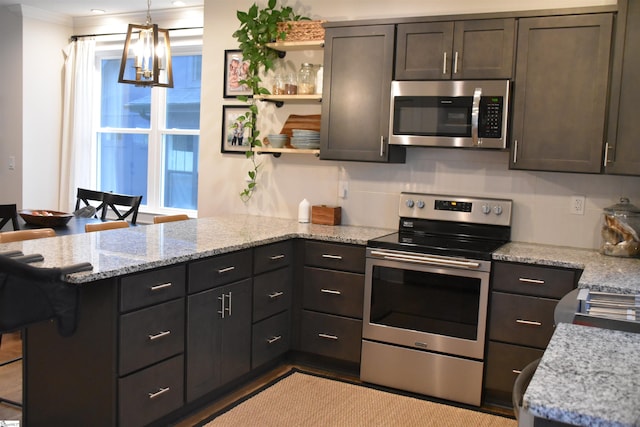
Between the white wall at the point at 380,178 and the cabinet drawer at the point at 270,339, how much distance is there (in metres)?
0.90

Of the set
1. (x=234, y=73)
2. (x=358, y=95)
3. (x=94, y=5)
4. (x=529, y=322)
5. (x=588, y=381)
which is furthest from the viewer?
(x=94, y=5)

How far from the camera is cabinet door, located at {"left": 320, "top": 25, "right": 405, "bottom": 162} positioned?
3832mm

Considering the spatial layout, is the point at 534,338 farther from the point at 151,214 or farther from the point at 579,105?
the point at 151,214

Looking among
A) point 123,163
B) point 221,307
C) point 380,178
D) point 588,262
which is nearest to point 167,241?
point 221,307

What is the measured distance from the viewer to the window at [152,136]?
582 centimetres

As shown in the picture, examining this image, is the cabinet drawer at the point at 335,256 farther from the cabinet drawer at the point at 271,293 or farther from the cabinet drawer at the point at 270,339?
the cabinet drawer at the point at 270,339

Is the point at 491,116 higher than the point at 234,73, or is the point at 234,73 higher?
the point at 234,73

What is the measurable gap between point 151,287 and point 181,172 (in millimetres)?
3338

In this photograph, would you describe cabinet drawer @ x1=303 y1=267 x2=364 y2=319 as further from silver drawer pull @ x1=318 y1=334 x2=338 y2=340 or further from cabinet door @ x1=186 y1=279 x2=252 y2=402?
cabinet door @ x1=186 y1=279 x2=252 y2=402

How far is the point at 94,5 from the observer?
559cm

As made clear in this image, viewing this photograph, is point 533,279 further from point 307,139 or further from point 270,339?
point 307,139

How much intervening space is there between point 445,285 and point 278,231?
1.06m

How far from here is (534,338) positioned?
10.7ft

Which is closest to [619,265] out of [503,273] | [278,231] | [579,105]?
[503,273]
